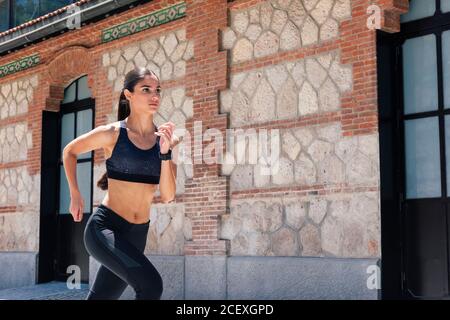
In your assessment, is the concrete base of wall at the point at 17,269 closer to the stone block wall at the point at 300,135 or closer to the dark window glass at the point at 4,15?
the stone block wall at the point at 300,135

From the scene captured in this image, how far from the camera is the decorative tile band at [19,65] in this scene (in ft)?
45.5

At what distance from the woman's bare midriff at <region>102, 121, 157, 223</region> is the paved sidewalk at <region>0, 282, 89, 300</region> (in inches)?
244

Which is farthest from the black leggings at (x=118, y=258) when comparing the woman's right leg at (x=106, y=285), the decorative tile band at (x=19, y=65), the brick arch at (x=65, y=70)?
the decorative tile band at (x=19, y=65)

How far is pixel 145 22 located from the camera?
11.3m

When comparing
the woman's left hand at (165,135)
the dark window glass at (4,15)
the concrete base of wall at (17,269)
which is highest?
the dark window glass at (4,15)

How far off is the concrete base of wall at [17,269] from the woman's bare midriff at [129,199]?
28.6ft

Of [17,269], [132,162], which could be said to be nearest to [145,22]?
[17,269]

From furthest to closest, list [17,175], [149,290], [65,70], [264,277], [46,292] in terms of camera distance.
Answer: [17,175] → [65,70] → [46,292] → [264,277] → [149,290]

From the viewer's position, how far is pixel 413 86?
8.20 metres

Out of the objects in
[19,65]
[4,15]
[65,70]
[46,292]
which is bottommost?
[46,292]

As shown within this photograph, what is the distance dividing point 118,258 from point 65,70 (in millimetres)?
8892

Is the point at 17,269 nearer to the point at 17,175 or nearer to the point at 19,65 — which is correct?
the point at 17,175

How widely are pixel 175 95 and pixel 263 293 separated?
3332 mm
